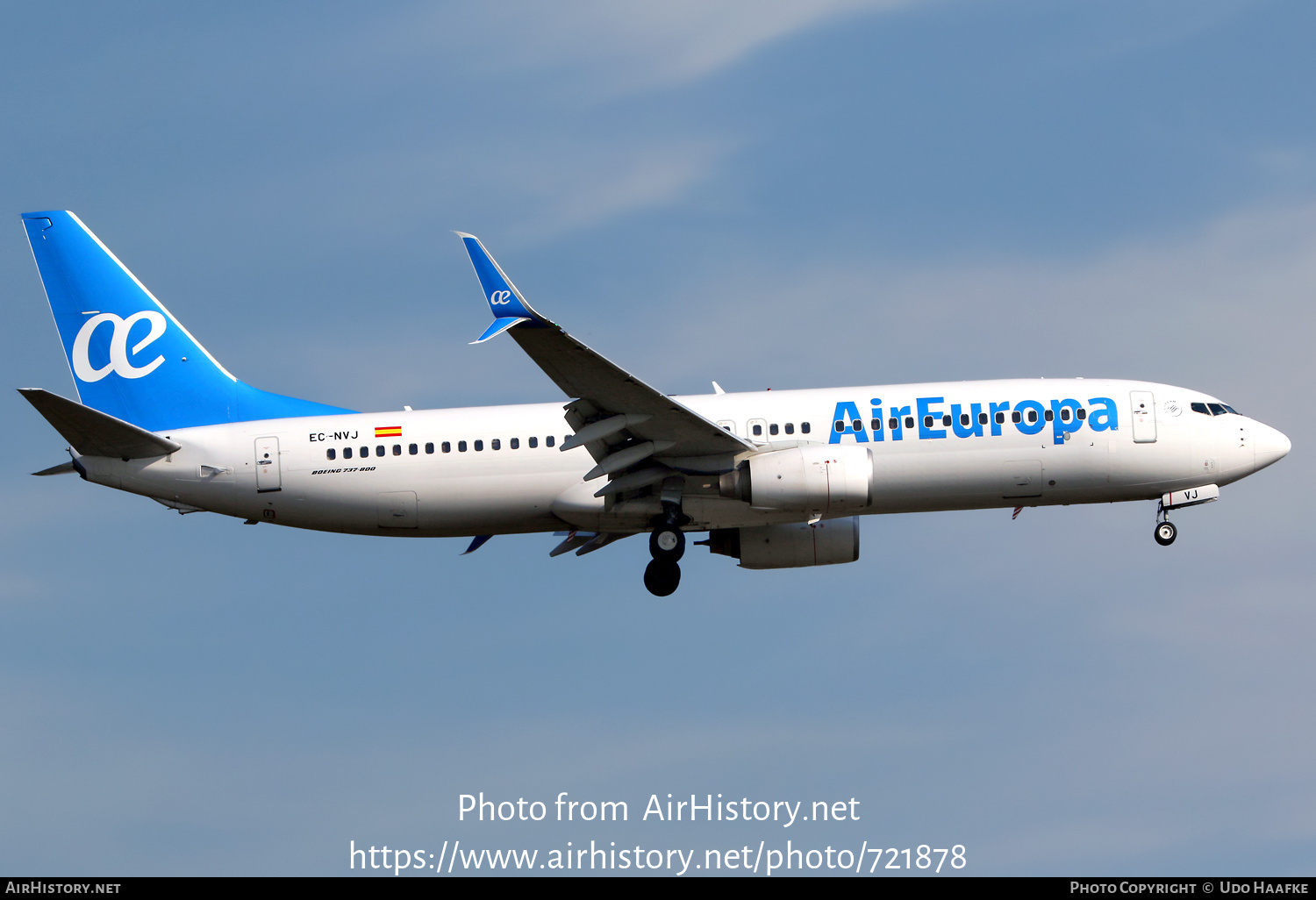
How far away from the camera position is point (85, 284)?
37125 mm

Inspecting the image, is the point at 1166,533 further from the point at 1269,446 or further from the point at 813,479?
the point at 813,479

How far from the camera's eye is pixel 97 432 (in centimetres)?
3325

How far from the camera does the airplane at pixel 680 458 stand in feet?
109

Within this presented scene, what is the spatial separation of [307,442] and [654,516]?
329 inches

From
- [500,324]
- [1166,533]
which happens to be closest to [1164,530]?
[1166,533]

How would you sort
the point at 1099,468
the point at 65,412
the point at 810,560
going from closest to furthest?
the point at 65,412
the point at 1099,468
the point at 810,560

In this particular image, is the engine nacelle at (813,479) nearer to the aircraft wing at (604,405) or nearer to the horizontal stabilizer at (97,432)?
the aircraft wing at (604,405)

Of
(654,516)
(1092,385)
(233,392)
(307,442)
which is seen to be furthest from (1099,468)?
(233,392)

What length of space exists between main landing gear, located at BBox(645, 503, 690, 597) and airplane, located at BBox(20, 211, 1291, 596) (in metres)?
0.05

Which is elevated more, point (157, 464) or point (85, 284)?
point (85, 284)

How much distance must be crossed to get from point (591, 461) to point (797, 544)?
604cm

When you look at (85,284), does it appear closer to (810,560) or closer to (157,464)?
(157,464)

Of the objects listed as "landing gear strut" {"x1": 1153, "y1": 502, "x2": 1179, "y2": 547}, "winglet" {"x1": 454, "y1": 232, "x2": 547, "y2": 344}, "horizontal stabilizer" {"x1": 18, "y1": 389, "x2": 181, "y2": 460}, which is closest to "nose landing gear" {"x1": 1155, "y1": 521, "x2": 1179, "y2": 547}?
"landing gear strut" {"x1": 1153, "y1": 502, "x2": 1179, "y2": 547}

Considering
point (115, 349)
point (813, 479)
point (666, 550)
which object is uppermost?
point (115, 349)
